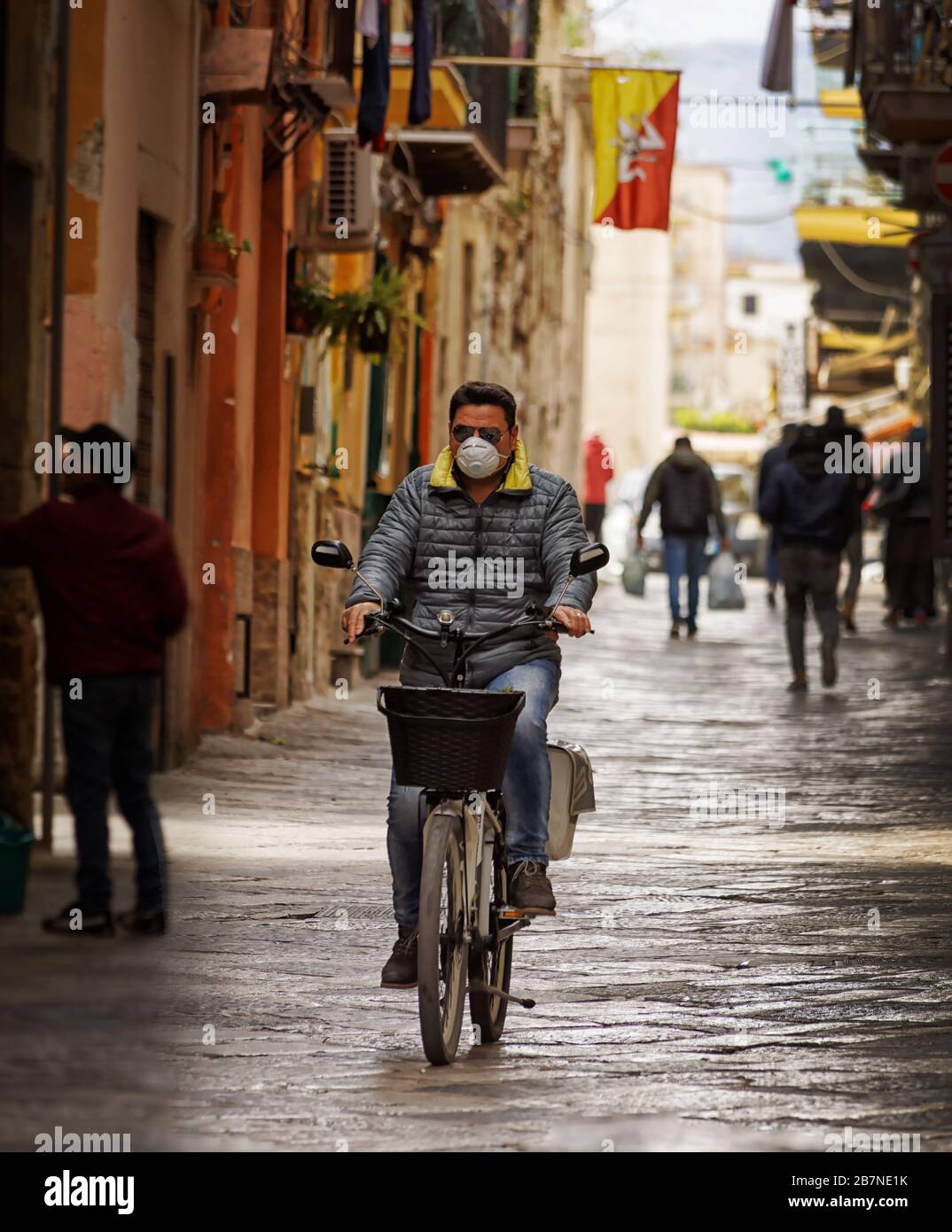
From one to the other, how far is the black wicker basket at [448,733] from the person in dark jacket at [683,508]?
1738cm

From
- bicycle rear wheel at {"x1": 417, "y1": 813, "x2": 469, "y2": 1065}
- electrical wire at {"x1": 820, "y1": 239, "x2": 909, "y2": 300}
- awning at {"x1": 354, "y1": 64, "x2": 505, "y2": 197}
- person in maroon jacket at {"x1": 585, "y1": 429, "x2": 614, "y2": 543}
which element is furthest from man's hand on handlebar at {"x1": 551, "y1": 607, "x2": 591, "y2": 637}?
electrical wire at {"x1": 820, "y1": 239, "x2": 909, "y2": 300}

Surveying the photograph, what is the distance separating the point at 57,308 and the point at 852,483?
589 inches

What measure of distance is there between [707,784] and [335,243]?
6687mm

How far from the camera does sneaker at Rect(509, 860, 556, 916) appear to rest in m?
7.83

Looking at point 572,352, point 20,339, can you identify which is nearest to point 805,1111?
point 20,339

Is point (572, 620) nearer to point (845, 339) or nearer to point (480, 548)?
point (480, 548)

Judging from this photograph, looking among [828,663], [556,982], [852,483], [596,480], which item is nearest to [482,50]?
[852,483]

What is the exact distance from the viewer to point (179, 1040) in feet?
24.2

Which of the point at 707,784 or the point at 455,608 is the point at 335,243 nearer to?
the point at 707,784

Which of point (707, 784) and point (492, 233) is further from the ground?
point (492, 233)

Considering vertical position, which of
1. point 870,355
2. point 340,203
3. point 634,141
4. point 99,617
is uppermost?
point 634,141

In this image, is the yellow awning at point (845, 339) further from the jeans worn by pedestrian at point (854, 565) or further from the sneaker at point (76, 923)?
the sneaker at point (76, 923)

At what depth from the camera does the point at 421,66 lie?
20.8m
